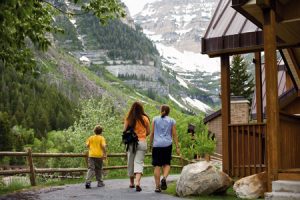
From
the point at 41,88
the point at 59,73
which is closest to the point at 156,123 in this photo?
the point at 41,88

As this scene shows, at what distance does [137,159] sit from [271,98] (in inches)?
143

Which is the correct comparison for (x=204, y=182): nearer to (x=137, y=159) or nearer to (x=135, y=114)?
(x=137, y=159)

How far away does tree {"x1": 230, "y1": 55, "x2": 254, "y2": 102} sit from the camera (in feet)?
238

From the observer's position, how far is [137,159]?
10906 millimetres

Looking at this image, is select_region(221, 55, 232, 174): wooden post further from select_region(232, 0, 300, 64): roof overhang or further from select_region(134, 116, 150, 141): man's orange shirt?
select_region(134, 116, 150, 141): man's orange shirt

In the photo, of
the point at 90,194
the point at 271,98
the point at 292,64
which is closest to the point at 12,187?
the point at 90,194

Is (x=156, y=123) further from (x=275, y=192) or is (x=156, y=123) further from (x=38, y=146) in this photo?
(x=38, y=146)

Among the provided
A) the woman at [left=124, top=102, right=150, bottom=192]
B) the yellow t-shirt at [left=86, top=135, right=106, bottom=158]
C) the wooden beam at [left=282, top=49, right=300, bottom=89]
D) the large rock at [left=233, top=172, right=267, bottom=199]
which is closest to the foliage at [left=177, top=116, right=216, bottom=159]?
the wooden beam at [left=282, top=49, right=300, bottom=89]

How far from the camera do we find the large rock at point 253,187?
30.4 feet

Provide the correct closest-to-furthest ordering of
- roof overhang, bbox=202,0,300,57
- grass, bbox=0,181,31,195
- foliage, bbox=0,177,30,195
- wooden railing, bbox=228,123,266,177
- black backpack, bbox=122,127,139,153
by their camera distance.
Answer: roof overhang, bbox=202,0,300,57 < black backpack, bbox=122,127,139,153 < wooden railing, bbox=228,123,266,177 < grass, bbox=0,181,31,195 < foliage, bbox=0,177,30,195

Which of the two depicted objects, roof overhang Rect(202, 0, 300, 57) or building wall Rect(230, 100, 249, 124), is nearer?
roof overhang Rect(202, 0, 300, 57)

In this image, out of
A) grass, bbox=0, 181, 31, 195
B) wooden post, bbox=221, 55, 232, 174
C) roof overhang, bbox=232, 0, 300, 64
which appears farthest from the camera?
grass, bbox=0, 181, 31, 195

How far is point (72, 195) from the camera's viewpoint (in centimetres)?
1037

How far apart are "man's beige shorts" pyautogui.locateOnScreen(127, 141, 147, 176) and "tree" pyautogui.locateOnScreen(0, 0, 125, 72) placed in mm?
2733
